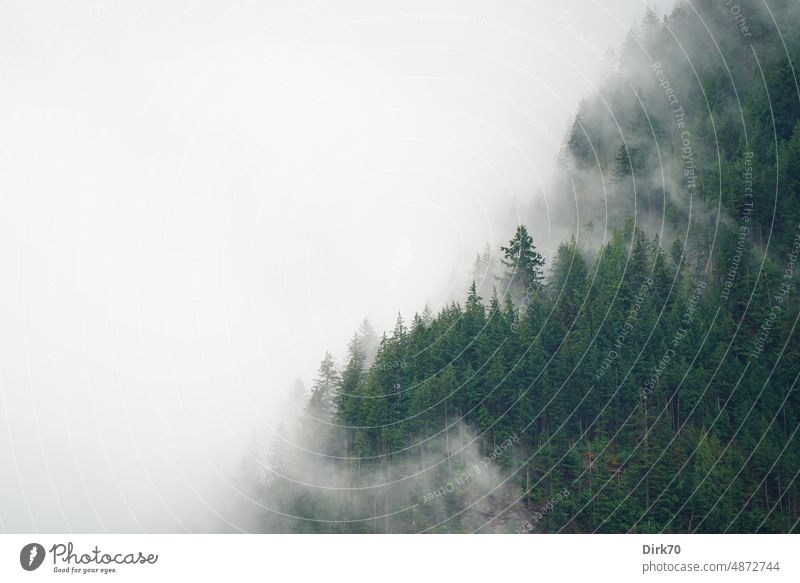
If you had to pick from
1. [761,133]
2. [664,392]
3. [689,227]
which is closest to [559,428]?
[664,392]

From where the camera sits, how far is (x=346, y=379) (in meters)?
80.7

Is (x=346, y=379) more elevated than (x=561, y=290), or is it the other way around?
(x=561, y=290)

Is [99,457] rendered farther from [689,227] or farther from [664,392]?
[689,227]
